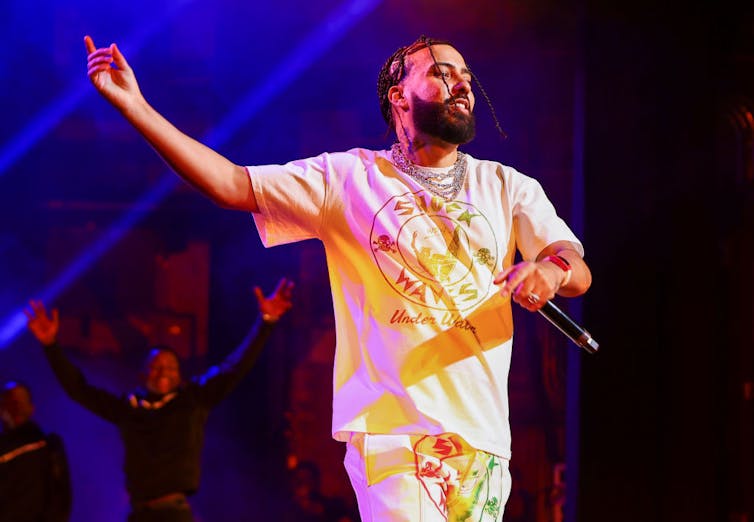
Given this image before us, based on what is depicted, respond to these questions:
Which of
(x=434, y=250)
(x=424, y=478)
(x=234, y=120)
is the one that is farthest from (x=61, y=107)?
(x=424, y=478)

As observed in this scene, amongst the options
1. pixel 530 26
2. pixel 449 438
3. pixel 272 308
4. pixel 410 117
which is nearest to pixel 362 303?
pixel 449 438

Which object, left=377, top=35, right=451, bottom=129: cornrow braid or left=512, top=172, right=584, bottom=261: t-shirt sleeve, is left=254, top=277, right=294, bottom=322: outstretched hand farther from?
left=512, top=172, right=584, bottom=261: t-shirt sleeve

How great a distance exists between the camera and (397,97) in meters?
2.12

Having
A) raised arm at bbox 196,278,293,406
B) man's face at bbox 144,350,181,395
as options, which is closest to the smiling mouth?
raised arm at bbox 196,278,293,406

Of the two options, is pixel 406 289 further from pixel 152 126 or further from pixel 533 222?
pixel 152 126

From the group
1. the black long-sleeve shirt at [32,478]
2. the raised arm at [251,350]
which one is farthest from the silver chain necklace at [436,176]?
the black long-sleeve shirt at [32,478]

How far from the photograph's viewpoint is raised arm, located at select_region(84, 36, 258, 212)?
1636 mm

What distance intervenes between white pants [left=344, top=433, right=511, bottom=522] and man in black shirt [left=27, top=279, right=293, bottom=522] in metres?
2.86

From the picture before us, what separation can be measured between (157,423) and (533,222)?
3100 mm

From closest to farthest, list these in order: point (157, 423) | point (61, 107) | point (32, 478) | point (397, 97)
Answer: point (397, 97) → point (157, 423) → point (32, 478) → point (61, 107)

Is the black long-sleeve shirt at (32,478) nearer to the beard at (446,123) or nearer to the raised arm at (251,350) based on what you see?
the raised arm at (251,350)

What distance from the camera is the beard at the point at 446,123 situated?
1.95 m

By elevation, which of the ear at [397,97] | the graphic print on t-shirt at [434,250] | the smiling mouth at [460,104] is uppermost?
the ear at [397,97]

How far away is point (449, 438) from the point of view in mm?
1733
